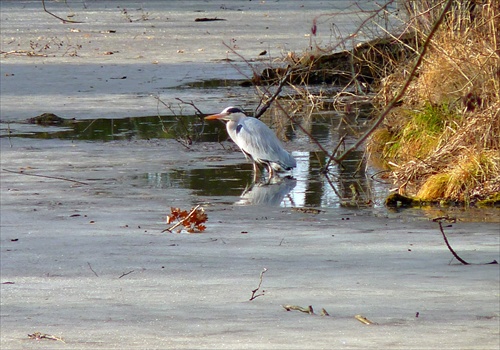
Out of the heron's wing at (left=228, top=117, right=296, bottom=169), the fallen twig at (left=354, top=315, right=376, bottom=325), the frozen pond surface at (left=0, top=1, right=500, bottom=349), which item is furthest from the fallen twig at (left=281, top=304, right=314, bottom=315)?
the heron's wing at (left=228, top=117, right=296, bottom=169)

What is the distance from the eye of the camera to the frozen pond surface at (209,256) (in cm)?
509

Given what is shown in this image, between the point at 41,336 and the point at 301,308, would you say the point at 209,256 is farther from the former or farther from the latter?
the point at 41,336

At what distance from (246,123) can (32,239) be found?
3.76 metres

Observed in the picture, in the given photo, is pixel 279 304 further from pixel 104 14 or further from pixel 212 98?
pixel 104 14

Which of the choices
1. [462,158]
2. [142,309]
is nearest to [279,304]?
[142,309]

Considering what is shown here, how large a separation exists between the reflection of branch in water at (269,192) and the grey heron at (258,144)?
0.65 feet

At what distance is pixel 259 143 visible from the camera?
10359 millimetres

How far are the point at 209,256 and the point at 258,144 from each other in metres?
3.64

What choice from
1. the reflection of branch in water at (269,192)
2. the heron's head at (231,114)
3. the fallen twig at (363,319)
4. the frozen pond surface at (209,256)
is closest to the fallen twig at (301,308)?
the frozen pond surface at (209,256)

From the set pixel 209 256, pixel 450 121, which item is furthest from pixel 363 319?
pixel 450 121

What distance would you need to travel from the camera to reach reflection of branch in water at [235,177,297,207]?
902 cm

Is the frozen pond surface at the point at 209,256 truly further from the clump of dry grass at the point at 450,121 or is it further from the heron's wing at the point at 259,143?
the clump of dry grass at the point at 450,121

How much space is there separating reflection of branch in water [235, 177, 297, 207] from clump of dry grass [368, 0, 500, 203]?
40.3 inches

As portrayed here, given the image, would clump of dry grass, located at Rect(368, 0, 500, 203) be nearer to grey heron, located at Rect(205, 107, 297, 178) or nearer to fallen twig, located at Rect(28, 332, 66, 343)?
grey heron, located at Rect(205, 107, 297, 178)
